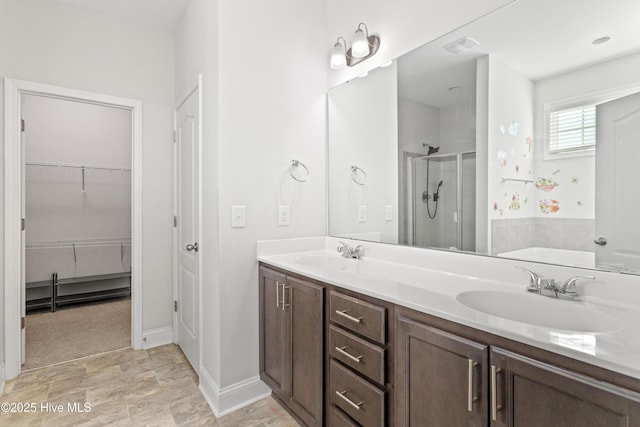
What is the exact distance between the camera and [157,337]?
283 cm

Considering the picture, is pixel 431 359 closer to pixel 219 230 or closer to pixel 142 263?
pixel 219 230

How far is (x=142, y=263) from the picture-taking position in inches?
110

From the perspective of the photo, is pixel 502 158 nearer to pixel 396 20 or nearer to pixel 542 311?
pixel 542 311

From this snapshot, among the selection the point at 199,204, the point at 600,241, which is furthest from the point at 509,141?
the point at 199,204

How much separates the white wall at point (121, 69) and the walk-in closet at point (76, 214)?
1002 millimetres

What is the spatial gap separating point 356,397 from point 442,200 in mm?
1044

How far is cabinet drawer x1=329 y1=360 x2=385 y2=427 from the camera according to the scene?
123 cm

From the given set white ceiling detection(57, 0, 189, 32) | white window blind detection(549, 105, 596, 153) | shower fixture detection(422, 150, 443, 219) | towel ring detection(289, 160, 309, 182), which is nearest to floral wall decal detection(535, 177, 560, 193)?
white window blind detection(549, 105, 596, 153)

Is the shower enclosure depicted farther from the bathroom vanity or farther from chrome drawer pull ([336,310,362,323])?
chrome drawer pull ([336,310,362,323])

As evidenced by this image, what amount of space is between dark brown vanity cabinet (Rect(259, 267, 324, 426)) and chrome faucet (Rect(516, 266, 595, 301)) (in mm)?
862

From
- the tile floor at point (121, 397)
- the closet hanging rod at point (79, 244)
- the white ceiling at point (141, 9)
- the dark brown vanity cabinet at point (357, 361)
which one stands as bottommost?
the tile floor at point (121, 397)

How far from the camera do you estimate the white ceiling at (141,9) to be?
8.06 ft

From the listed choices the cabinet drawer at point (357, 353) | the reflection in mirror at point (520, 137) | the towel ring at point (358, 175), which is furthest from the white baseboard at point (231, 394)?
the towel ring at point (358, 175)

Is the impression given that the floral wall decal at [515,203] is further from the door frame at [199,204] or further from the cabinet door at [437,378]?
the door frame at [199,204]
